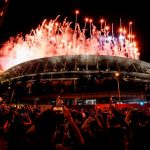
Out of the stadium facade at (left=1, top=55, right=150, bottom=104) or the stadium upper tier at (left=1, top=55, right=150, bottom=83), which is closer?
the stadium facade at (left=1, top=55, right=150, bottom=104)

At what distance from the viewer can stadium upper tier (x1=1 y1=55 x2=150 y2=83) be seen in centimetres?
4151

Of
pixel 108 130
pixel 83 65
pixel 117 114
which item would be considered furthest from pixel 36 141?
pixel 83 65

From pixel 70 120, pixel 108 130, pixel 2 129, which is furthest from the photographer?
pixel 2 129

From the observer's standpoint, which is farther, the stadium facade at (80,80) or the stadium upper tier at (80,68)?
the stadium upper tier at (80,68)

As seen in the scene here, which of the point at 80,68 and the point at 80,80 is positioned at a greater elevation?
the point at 80,68

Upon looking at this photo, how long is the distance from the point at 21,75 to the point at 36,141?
44.0m

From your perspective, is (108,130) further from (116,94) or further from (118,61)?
(118,61)

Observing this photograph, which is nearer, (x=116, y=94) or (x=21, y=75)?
(x=116, y=94)

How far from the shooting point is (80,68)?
42.9 metres

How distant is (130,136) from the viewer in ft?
28.8

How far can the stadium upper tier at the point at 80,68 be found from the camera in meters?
41.5

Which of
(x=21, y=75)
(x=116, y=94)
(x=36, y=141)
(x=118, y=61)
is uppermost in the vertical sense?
(x=118, y=61)

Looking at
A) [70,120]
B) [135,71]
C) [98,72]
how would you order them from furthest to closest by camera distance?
[135,71]
[98,72]
[70,120]

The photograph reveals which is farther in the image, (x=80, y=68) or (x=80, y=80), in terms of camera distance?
(x=80, y=68)
